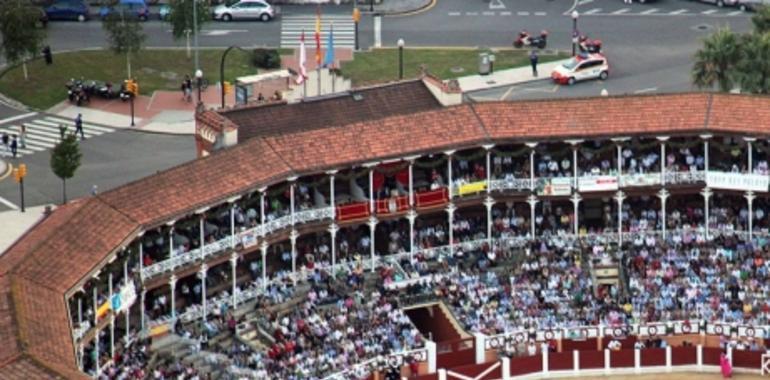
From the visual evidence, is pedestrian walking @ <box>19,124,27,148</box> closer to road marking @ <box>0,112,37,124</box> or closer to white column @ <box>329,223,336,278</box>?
road marking @ <box>0,112,37,124</box>

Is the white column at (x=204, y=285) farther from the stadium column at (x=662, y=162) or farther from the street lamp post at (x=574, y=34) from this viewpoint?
the street lamp post at (x=574, y=34)

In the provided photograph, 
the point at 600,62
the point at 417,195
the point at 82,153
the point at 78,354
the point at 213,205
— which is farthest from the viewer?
the point at 600,62

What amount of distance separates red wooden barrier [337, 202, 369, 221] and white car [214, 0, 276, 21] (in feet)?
146

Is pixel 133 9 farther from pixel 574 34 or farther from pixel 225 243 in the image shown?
pixel 225 243

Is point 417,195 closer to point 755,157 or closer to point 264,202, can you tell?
point 264,202

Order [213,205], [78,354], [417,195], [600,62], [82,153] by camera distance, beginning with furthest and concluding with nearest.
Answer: [600,62] → [82,153] → [417,195] → [213,205] → [78,354]

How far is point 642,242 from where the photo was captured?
13512cm

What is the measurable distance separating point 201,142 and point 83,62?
31.2 meters

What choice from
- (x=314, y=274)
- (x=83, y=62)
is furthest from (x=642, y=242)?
(x=83, y=62)

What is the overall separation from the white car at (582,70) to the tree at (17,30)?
3146cm

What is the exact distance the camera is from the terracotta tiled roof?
135 m

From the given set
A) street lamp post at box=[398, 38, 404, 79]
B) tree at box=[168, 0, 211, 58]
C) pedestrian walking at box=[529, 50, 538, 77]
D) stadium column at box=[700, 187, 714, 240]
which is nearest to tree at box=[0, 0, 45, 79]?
tree at box=[168, 0, 211, 58]

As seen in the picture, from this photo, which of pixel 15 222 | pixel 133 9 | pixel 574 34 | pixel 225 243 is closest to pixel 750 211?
pixel 225 243

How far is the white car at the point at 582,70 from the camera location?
16050cm
